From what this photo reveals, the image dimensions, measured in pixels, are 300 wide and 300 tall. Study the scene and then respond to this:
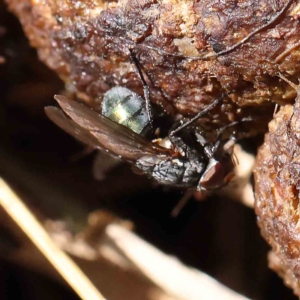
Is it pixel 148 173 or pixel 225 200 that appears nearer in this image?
pixel 148 173

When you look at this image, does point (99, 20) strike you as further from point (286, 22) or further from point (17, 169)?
point (17, 169)

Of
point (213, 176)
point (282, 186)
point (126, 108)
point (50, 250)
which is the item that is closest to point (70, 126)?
point (126, 108)

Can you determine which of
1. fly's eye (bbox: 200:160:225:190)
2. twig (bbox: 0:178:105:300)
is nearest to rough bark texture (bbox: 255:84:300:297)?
fly's eye (bbox: 200:160:225:190)

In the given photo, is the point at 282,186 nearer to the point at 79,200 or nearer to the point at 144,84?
the point at 144,84

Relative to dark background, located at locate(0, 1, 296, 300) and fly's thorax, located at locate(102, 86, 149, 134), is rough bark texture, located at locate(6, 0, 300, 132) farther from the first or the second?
dark background, located at locate(0, 1, 296, 300)

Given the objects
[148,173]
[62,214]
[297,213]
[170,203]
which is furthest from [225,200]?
[297,213]

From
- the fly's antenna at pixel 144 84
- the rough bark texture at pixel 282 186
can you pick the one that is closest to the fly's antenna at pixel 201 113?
the fly's antenna at pixel 144 84
